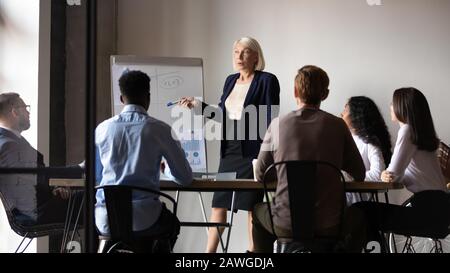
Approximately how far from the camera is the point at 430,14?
18.8 feet

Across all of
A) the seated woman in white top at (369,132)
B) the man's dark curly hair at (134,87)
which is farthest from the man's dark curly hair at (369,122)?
the man's dark curly hair at (134,87)

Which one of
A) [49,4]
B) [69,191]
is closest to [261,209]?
[69,191]

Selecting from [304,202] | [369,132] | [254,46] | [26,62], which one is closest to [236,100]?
[254,46]

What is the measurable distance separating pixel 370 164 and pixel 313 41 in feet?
4.87

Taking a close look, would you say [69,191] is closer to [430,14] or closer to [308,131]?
[308,131]

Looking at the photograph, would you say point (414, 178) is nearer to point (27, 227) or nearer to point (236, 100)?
point (236, 100)

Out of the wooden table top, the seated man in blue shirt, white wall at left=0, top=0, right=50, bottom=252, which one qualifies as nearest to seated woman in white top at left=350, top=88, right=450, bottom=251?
the wooden table top

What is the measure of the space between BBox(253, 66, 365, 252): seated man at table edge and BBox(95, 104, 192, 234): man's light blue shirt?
411 mm

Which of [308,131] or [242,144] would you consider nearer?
[308,131]

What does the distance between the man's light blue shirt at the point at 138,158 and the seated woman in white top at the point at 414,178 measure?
3.23 ft

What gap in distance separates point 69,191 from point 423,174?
188 centimetres

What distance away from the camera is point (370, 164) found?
4.73 metres

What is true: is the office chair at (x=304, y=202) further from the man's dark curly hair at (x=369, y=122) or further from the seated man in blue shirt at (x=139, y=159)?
the man's dark curly hair at (x=369, y=122)

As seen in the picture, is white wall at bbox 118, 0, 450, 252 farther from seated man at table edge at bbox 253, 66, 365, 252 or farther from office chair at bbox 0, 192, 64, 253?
seated man at table edge at bbox 253, 66, 365, 252
